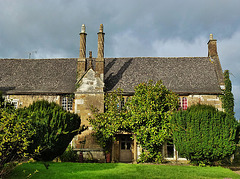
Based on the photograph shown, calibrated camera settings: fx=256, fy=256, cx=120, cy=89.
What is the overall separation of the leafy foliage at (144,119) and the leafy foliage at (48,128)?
496 centimetres

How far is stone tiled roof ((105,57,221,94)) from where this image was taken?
81.1 ft

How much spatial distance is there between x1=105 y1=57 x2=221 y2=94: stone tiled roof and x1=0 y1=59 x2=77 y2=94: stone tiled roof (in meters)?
4.08

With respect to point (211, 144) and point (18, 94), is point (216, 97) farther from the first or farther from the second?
point (18, 94)

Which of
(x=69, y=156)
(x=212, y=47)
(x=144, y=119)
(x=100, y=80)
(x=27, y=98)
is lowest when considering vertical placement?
(x=69, y=156)

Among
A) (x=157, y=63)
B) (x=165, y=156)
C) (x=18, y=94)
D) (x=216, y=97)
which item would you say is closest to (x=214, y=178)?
(x=165, y=156)

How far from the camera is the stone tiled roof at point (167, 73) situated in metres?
24.7

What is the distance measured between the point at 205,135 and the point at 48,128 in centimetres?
1013

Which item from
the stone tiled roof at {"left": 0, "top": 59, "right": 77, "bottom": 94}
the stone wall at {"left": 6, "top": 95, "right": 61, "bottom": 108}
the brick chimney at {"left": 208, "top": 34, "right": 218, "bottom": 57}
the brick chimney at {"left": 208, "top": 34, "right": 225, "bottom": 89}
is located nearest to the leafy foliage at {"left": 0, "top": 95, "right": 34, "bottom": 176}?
the stone wall at {"left": 6, "top": 95, "right": 61, "bottom": 108}

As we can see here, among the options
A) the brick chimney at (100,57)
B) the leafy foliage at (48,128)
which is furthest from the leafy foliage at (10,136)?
the brick chimney at (100,57)

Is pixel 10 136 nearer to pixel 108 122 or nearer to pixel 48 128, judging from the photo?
pixel 48 128

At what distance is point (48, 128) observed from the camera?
1501 cm

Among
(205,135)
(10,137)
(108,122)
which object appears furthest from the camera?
(108,122)

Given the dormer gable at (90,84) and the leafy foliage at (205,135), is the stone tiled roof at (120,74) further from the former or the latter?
the leafy foliage at (205,135)

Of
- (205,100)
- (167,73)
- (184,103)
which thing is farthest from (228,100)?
(167,73)
